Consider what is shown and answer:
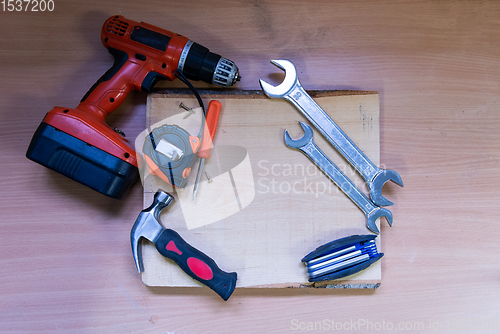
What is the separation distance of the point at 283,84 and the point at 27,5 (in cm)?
73

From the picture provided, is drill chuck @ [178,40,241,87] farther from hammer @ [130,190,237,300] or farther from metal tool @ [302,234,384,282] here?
metal tool @ [302,234,384,282]

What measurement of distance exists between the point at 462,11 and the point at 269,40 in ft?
1.80

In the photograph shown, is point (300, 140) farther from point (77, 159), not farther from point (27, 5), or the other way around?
point (27, 5)

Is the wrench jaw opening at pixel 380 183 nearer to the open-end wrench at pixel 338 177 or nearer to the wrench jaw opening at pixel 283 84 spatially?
the open-end wrench at pixel 338 177

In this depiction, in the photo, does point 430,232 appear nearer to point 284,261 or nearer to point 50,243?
point 284,261

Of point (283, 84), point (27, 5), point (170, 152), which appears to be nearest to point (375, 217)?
point (283, 84)

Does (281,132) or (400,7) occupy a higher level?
(400,7)

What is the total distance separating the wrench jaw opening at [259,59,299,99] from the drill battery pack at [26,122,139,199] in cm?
40

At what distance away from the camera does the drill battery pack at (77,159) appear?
752mm

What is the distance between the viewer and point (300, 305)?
2.87 feet

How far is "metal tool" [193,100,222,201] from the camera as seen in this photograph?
81 centimetres

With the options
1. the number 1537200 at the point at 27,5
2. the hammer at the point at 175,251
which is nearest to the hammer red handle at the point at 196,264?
the hammer at the point at 175,251

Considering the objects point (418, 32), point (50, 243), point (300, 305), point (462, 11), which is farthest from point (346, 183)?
point (50, 243)

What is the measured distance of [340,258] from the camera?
0.81m
